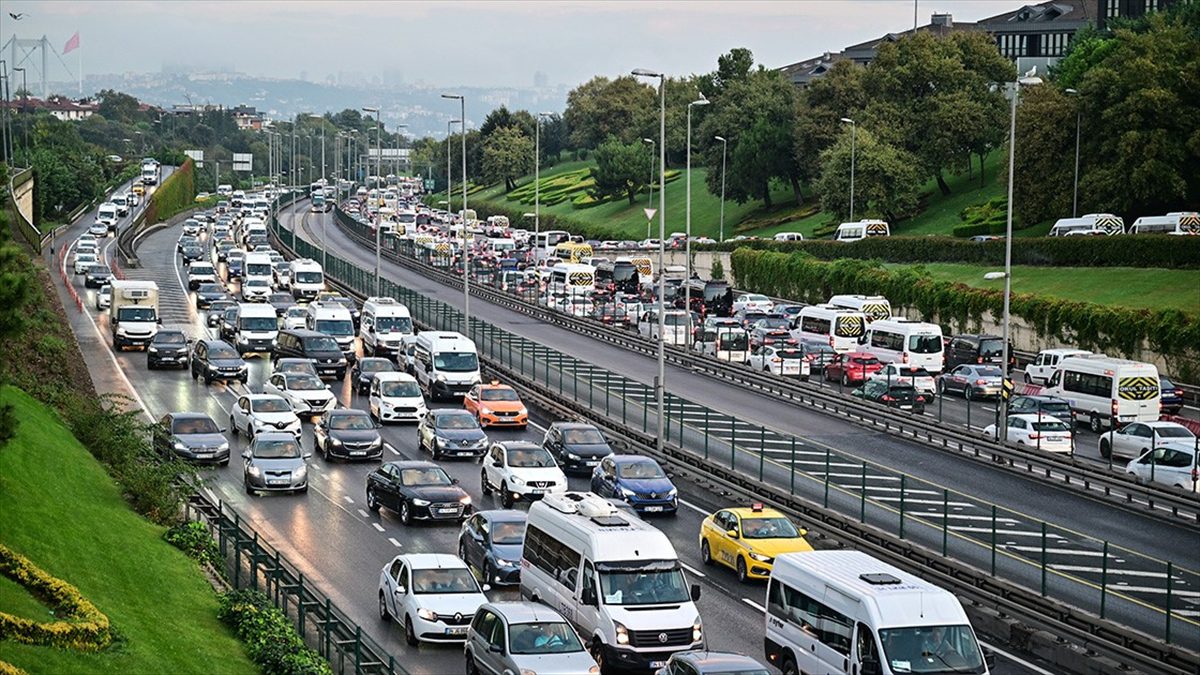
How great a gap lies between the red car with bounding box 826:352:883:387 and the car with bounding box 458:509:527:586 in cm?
3022

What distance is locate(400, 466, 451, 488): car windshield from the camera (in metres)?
36.7

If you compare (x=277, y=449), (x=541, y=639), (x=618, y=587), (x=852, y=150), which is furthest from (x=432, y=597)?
(x=852, y=150)

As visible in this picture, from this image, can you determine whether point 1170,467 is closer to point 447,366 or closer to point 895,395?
point 895,395

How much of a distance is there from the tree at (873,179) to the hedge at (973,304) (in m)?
11.8

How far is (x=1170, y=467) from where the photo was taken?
40562 mm

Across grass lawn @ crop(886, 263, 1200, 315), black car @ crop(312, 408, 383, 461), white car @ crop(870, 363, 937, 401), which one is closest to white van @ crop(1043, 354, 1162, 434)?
white car @ crop(870, 363, 937, 401)

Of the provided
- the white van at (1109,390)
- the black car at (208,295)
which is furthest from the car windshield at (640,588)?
the black car at (208,295)

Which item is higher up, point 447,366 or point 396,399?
point 447,366

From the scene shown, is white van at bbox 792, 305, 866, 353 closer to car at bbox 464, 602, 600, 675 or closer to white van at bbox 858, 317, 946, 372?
white van at bbox 858, 317, 946, 372

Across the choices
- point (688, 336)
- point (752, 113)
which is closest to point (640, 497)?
point (688, 336)

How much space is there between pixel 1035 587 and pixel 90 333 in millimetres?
51302

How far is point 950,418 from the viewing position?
53.8m

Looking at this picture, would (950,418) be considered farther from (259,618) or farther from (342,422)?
(259,618)

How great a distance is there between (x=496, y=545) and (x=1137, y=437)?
22.4 meters
